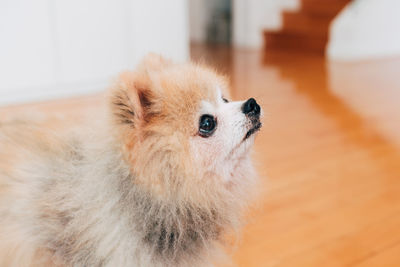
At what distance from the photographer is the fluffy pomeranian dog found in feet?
3.36

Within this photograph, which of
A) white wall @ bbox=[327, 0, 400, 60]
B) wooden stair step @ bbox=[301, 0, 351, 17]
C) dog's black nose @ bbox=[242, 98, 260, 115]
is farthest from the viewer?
wooden stair step @ bbox=[301, 0, 351, 17]

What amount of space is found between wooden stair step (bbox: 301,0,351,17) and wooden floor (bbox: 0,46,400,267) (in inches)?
64.1

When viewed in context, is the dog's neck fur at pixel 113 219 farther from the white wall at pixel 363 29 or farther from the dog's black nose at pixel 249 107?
the white wall at pixel 363 29

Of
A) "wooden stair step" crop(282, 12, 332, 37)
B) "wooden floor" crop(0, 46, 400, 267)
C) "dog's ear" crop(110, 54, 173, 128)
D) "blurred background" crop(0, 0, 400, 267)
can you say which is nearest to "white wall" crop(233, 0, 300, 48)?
"blurred background" crop(0, 0, 400, 267)

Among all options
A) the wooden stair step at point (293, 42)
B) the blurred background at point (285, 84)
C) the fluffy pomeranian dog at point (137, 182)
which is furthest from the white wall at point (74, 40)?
the fluffy pomeranian dog at point (137, 182)

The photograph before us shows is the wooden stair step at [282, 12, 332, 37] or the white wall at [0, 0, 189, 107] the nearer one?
the white wall at [0, 0, 189, 107]

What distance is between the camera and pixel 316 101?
3.62 metres

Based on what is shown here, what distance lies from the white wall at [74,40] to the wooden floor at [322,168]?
324 mm

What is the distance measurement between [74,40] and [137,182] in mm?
3112

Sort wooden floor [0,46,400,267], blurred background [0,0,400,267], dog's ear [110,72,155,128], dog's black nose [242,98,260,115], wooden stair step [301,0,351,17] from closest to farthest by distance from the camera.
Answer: dog's ear [110,72,155,128] → dog's black nose [242,98,260,115] → wooden floor [0,46,400,267] → blurred background [0,0,400,267] → wooden stair step [301,0,351,17]

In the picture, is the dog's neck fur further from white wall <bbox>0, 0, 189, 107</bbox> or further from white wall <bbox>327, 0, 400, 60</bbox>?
white wall <bbox>327, 0, 400, 60</bbox>

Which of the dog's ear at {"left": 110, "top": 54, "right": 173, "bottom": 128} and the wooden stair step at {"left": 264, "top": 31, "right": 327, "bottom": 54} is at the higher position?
the dog's ear at {"left": 110, "top": 54, "right": 173, "bottom": 128}

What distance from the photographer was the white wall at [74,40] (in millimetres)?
3600

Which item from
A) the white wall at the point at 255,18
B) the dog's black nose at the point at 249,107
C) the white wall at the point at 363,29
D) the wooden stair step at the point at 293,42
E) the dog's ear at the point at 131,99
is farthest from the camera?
the white wall at the point at 255,18
